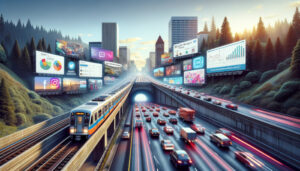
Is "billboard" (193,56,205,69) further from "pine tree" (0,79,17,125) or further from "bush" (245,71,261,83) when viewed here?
"pine tree" (0,79,17,125)

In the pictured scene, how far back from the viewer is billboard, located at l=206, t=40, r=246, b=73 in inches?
1972

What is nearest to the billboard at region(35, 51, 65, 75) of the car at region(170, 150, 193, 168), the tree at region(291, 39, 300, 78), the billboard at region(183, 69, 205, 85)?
the car at region(170, 150, 193, 168)

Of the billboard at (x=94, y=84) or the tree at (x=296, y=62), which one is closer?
the tree at (x=296, y=62)

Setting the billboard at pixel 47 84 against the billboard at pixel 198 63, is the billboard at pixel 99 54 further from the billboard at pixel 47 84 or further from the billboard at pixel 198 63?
the billboard at pixel 198 63

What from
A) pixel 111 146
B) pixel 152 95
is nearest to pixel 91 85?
pixel 152 95

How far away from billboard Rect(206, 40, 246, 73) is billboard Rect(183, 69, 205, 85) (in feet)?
13.7

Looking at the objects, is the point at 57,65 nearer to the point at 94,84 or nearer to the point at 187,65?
the point at 94,84

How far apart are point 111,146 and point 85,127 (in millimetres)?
9036

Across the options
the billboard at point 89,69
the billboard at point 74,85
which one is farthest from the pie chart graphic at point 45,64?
the billboard at point 89,69

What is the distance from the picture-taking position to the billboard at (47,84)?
47.7 meters

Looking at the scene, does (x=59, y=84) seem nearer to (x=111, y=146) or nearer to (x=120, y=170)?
(x=111, y=146)

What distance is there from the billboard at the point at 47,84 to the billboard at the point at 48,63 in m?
2.39

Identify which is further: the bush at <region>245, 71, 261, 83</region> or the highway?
the bush at <region>245, 71, 261, 83</region>

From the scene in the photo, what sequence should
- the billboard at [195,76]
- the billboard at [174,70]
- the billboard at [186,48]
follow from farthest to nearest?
the billboard at [174,70] → the billboard at [186,48] → the billboard at [195,76]
